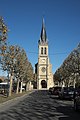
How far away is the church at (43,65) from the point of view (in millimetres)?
145750

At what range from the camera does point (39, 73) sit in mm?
146250

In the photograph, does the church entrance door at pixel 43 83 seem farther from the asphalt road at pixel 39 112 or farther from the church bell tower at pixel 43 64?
the asphalt road at pixel 39 112

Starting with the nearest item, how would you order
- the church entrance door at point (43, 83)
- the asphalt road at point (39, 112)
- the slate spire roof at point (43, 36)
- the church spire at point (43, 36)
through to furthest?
the asphalt road at point (39, 112)
the slate spire roof at point (43, 36)
the church spire at point (43, 36)
the church entrance door at point (43, 83)

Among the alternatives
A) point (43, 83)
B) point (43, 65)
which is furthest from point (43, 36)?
point (43, 83)

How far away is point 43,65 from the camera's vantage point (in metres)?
149

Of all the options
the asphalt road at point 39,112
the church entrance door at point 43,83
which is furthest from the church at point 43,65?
the asphalt road at point 39,112

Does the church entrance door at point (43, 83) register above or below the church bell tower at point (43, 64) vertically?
below

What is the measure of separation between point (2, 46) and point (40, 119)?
805cm

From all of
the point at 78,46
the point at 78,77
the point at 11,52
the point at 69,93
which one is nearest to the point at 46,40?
the point at 78,77

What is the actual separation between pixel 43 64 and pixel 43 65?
83cm

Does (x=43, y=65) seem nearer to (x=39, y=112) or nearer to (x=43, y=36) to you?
(x=43, y=36)

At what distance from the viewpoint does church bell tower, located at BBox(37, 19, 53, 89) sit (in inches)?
5738

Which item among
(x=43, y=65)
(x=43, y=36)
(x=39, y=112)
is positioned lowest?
(x=39, y=112)

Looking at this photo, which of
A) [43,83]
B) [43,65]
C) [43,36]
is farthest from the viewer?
[43,83]
